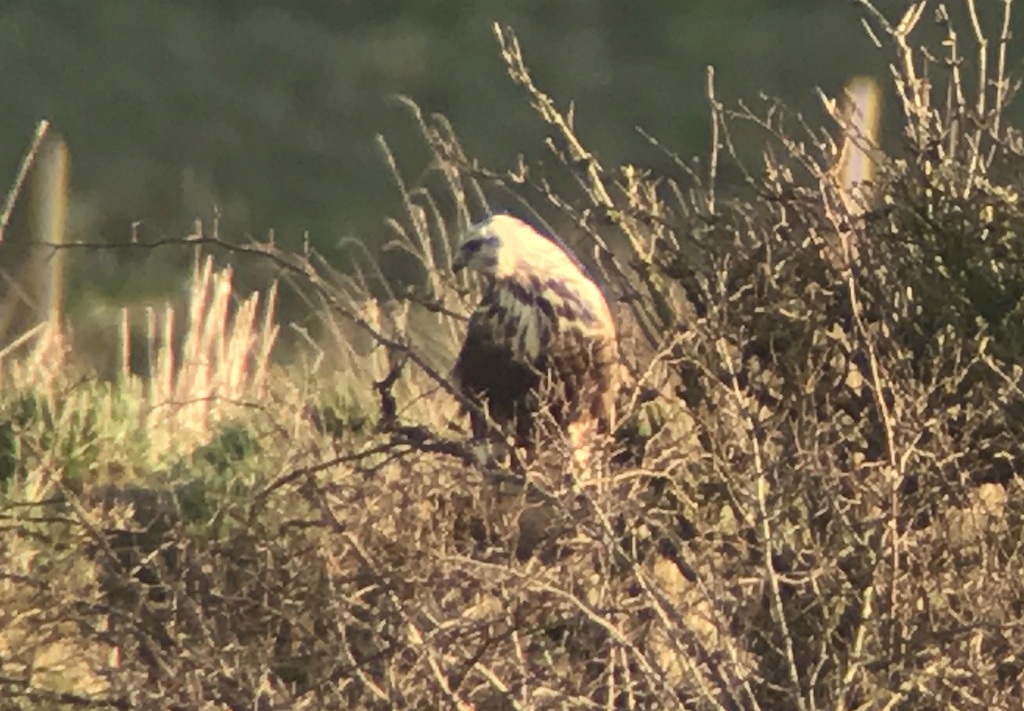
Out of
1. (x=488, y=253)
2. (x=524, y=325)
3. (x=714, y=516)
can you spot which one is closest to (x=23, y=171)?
(x=488, y=253)

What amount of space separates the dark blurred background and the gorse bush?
29.2ft

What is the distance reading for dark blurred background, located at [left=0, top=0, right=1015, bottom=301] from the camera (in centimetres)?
1373

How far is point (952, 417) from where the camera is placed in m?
3.39

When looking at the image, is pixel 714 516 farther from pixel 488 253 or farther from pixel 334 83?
pixel 334 83

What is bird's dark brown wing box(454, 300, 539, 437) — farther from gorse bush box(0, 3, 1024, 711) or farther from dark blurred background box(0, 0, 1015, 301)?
dark blurred background box(0, 0, 1015, 301)

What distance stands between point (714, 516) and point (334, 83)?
12.4 m

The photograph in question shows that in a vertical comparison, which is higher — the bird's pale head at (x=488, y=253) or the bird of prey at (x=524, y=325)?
the bird's pale head at (x=488, y=253)

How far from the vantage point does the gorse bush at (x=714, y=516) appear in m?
3.15

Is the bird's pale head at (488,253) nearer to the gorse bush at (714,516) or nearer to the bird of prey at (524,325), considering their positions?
the bird of prey at (524,325)

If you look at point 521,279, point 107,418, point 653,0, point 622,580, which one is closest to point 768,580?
point 622,580

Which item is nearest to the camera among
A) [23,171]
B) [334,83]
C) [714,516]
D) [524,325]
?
[714,516]

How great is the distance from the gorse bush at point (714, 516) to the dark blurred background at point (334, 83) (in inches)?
351

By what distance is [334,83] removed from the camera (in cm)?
1564

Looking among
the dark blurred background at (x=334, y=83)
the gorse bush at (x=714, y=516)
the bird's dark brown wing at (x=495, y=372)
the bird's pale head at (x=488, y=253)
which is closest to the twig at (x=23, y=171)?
the bird's pale head at (x=488, y=253)
